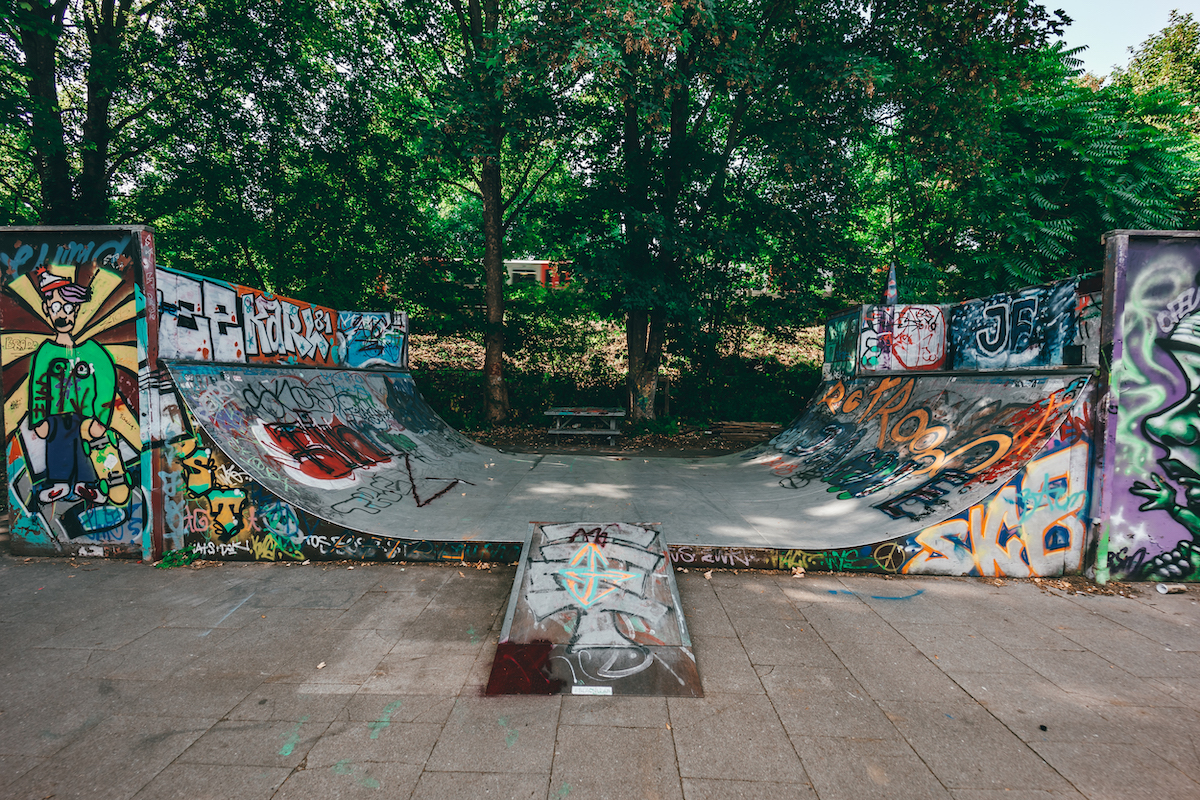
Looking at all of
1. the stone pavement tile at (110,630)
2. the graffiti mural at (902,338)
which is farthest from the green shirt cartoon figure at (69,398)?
the graffiti mural at (902,338)

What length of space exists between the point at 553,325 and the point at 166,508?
10525 mm

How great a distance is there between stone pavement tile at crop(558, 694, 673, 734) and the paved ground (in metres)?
0.01

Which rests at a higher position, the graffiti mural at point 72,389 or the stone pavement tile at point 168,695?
the graffiti mural at point 72,389

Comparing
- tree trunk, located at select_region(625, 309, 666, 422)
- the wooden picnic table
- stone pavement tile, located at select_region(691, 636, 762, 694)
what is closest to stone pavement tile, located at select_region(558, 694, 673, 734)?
stone pavement tile, located at select_region(691, 636, 762, 694)

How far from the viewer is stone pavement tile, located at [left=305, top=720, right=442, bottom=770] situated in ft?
8.01

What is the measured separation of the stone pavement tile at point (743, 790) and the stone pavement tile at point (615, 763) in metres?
0.07

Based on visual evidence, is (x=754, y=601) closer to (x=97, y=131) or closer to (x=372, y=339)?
(x=372, y=339)

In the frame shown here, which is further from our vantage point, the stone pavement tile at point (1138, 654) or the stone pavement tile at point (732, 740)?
the stone pavement tile at point (1138, 654)

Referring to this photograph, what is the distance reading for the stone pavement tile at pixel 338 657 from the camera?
312cm

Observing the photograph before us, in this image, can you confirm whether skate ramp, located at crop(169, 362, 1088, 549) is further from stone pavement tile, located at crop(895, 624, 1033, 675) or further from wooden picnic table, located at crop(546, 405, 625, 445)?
wooden picnic table, located at crop(546, 405, 625, 445)

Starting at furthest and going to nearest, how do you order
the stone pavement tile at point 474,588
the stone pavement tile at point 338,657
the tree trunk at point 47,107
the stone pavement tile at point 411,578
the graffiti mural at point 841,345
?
the graffiti mural at point 841,345 → the tree trunk at point 47,107 → the stone pavement tile at point 411,578 → the stone pavement tile at point 474,588 → the stone pavement tile at point 338,657

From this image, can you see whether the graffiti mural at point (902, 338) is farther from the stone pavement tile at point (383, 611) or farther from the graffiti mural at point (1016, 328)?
the stone pavement tile at point (383, 611)

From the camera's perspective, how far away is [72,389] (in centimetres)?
504

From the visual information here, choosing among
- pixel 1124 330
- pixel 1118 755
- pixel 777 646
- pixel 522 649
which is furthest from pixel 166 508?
pixel 1124 330
